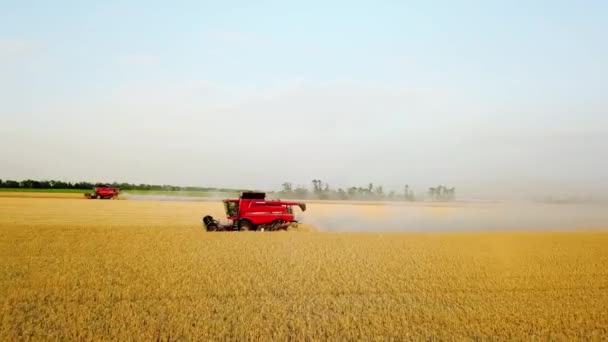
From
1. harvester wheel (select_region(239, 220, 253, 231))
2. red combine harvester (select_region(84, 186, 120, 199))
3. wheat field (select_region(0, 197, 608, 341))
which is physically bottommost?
wheat field (select_region(0, 197, 608, 341))

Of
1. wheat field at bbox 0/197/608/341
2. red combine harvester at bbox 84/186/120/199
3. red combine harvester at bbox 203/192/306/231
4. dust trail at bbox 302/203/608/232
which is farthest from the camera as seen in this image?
red combine harvester at bbox 84/186/120/199

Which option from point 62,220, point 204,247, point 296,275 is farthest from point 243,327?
point 62,220

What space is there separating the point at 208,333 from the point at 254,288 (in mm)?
3776

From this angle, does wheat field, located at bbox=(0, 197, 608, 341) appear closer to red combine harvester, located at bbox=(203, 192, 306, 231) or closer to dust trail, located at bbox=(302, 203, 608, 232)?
red combine harvester, located at bbox=(203, 192, 306, 231)

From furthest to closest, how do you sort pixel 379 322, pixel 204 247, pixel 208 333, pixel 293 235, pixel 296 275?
pixel 293 235
pixel 204 247
pixel 296 275
pixel 379 322
pixel 208 333

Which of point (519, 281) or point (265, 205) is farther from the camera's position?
point (265, 205)

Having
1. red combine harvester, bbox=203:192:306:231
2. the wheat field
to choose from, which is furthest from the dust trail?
the wheat field

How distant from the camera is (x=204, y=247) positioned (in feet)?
68.6

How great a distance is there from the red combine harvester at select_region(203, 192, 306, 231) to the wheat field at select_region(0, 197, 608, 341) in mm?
4161

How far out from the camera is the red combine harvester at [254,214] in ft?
88.9

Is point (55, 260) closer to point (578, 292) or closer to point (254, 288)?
point (254, 288)

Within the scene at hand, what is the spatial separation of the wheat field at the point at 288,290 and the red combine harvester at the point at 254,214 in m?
4.16

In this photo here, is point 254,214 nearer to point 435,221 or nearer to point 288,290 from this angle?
point 288,290

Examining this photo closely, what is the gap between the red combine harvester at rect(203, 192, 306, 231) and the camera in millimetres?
27094
